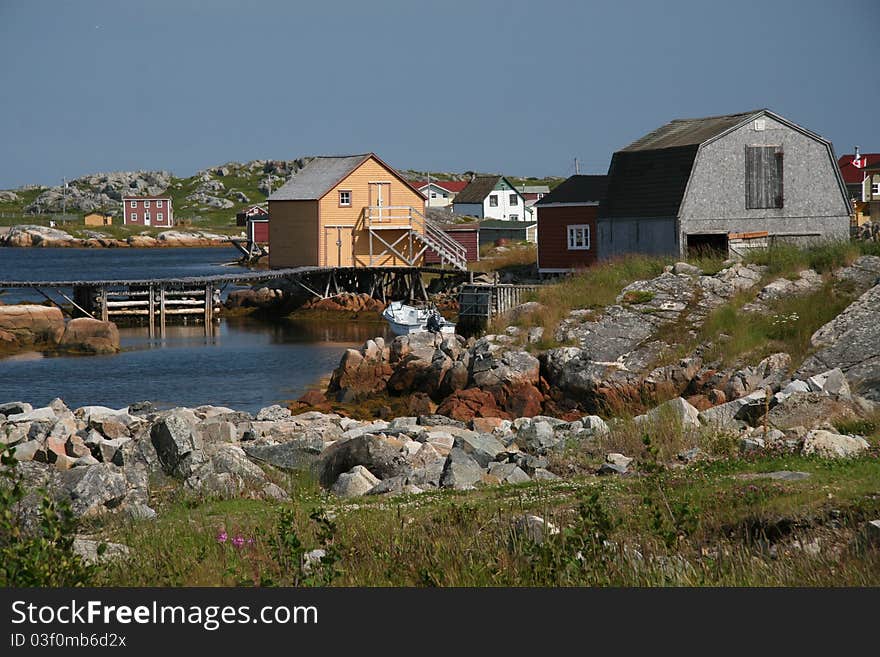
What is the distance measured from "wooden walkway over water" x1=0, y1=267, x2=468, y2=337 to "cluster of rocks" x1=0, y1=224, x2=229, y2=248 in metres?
79.4

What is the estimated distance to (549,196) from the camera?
47500 mm

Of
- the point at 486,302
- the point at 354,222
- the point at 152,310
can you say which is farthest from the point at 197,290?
the point at 486,302

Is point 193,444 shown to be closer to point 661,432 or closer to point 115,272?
point 661,432

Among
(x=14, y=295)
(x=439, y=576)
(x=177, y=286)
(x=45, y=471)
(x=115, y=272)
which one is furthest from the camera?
(x=115, y=272)

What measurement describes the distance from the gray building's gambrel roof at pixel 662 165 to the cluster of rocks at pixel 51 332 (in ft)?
62.6

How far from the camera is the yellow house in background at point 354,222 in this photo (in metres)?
57.1

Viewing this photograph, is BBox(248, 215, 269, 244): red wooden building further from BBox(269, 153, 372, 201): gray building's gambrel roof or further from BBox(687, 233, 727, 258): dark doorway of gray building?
BBox(687, 233, 727, 258): dark doorway of gray building

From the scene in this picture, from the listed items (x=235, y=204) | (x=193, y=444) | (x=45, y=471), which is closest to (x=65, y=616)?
(x=45, y=471)

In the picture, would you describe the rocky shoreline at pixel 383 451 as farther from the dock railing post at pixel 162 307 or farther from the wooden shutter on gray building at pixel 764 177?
the dock railing post at pixel 162 307

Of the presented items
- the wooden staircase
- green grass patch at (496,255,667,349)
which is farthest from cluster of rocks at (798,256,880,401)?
the wooden staircase

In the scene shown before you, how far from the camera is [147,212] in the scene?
15725 centimetres

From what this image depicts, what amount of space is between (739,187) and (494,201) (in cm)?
6338

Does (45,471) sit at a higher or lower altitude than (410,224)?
lower

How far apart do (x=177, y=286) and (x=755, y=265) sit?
35.3 meters
